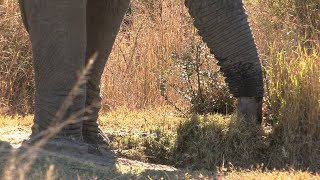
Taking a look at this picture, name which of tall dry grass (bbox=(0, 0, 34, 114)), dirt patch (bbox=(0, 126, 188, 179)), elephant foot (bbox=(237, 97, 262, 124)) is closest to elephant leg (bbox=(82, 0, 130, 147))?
dirt patch (bbox=(0, 126, 188, 179))

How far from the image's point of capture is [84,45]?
480 centimetres

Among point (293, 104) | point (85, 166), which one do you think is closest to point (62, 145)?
point (85, 166)

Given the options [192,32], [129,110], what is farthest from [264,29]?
[129,110]

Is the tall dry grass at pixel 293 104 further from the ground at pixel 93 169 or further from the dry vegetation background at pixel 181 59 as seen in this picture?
the ground at pixel 93 169

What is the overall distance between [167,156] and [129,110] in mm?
1895

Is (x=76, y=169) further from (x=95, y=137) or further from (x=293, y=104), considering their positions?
(x=293, y=104)

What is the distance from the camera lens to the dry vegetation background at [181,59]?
18.6 feet

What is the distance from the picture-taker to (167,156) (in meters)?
5.65

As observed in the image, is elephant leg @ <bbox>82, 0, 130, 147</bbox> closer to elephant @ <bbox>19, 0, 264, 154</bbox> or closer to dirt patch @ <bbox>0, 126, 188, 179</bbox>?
elephant @ <bbox>19, 0, 264, 154</bbox>

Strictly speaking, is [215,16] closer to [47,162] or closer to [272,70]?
[272,70]

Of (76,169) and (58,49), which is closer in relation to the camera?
(76,169)

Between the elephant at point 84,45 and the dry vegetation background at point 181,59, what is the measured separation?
41 centimetres

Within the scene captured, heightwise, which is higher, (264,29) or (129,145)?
(264,29)

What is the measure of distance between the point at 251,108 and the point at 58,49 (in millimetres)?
1528
